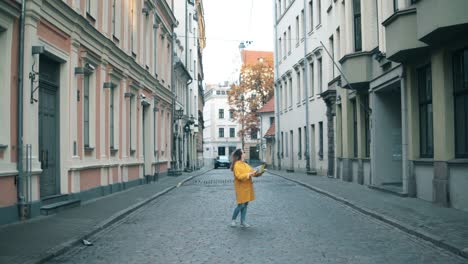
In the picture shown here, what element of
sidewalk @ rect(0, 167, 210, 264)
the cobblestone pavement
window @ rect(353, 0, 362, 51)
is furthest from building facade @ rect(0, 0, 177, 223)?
window @ rect(353, 0, 362, 51)

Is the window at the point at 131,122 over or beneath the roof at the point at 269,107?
beneath

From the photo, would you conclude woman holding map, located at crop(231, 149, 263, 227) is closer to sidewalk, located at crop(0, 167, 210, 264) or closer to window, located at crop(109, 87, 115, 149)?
sidewalk, located at crop(0, 167, 210, 264)

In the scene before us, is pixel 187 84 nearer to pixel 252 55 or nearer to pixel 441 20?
pixel 441 20

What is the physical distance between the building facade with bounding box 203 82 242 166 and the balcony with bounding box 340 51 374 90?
81.3 metres

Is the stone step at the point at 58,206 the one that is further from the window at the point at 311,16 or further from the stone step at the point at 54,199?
the window at the point at 311,16

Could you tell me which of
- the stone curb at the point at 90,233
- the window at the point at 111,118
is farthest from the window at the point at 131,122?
the stone curb at the point at 90,233

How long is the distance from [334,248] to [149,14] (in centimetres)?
2100

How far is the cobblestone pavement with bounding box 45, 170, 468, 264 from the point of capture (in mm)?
8039

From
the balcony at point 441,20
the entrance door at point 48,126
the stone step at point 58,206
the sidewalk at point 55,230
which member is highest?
the balcony at point 441,20

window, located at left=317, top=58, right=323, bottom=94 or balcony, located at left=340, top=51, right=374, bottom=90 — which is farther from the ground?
window, located at left=317, top=58, right=323, bottom=94

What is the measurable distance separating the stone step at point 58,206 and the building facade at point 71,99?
3.8 inches

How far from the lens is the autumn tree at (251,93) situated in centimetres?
6681

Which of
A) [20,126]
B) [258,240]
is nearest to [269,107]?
[20,126]

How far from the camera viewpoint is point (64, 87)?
14688mm
